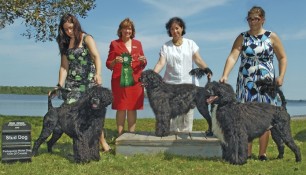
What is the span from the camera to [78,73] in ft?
25.7

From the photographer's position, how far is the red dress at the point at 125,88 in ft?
29.8

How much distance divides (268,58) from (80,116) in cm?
384

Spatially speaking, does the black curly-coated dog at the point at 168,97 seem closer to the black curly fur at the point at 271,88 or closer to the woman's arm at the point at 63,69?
the black curly fur at the point at 271,88

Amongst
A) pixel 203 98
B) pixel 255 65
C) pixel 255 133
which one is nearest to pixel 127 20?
pixel 203 98

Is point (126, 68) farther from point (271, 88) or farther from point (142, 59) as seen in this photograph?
point (271, 88)

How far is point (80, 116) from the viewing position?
7.21m

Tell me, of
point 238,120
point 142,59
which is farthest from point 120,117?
point 238,120

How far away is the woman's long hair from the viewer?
7844mm

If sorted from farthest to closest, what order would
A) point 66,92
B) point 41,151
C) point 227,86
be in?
point 41,151
point 66,92
point 227,86

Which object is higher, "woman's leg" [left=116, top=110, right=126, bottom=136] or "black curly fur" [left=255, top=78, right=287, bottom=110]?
"black curly fur" [left=255, top=78, right=287, bottom=110]

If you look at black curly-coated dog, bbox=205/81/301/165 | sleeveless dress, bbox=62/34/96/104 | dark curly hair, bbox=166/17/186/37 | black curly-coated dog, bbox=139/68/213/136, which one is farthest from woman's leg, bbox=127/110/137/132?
black curly-coated dog, bbox=205/81/301/165

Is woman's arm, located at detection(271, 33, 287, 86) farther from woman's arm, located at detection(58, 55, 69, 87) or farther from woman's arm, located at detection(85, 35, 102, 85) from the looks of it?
woman's arm, located at detection(58, 55, 69, 87)

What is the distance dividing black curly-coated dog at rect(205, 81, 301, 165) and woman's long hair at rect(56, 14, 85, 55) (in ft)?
9.24

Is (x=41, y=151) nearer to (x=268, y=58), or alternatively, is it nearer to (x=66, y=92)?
(x=66, y=92)
